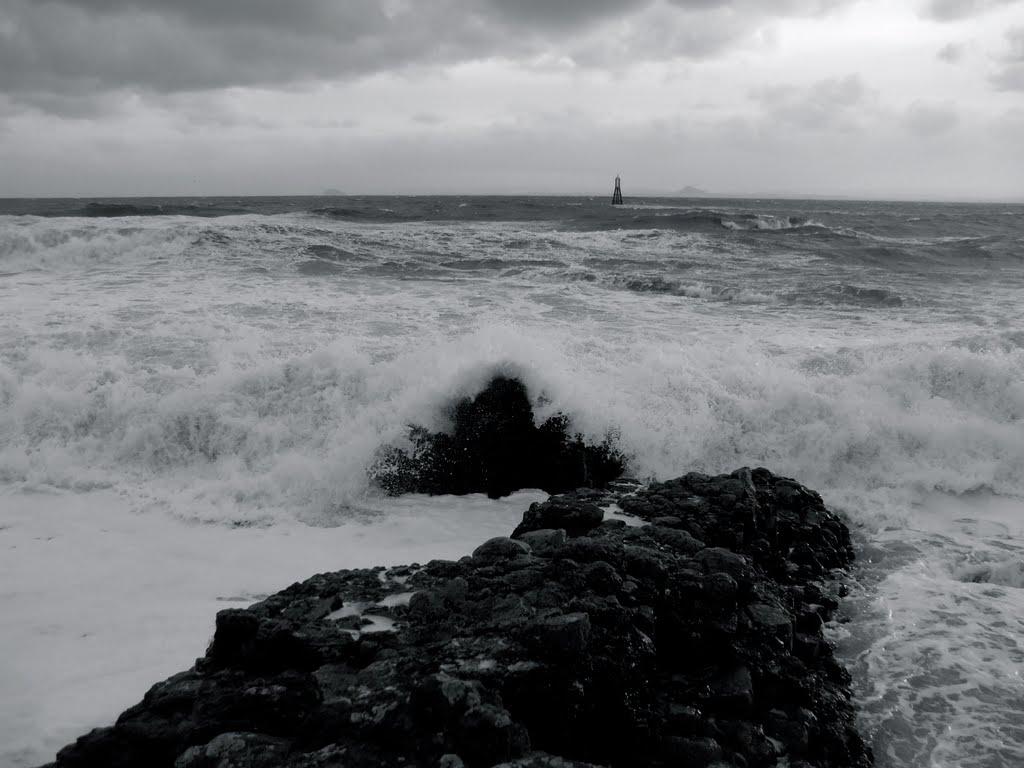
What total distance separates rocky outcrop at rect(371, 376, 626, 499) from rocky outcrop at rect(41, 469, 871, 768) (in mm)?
2087

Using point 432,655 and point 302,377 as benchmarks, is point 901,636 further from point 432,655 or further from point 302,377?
point 302,377

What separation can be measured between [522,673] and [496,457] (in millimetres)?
3612

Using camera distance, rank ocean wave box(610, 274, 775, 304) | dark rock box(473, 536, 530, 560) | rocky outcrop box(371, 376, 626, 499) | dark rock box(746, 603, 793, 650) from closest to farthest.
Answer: dark rock box(746, 603, 793, 650), dark rock box(473, 536, 530, 560), rocky outcrop box(371, 376, 626, 499), ocean wave box(610, 274, 775, 304)

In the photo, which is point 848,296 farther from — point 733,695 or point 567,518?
point 733,695

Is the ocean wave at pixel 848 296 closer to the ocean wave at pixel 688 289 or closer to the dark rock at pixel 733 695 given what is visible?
the ocean wave at pixel 688 289

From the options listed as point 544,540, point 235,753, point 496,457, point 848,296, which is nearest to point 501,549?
point 544,540

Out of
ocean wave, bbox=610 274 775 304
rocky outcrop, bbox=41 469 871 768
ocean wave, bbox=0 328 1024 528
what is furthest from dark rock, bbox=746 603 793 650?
ocean wave, bbox=610 274 775 304

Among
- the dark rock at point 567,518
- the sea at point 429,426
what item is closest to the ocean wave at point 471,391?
the sea at point 429,426

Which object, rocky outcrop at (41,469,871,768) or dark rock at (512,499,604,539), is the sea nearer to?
rocky outcrop at (41,469,871,768)

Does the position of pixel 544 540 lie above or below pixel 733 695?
above

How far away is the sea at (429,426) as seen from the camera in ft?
12.7

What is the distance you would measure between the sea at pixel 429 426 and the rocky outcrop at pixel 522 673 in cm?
59

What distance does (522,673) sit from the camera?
2.81m

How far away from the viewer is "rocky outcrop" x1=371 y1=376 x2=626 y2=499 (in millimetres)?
6332
